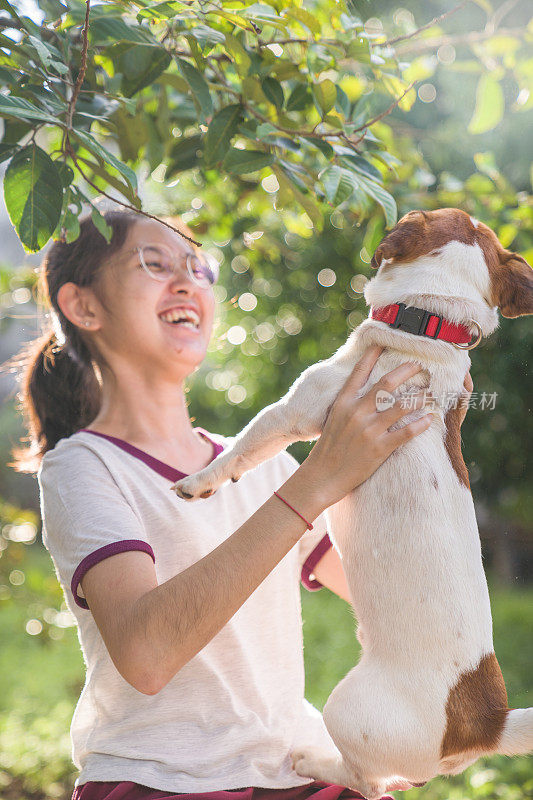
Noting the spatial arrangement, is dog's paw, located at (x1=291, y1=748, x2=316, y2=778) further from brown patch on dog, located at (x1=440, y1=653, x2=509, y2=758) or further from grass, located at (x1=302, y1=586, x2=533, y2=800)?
grass, located at (x1=302, y1=586, x2=533, y2=800)

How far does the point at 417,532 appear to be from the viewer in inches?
53.9

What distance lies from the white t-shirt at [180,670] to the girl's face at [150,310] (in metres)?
0.28

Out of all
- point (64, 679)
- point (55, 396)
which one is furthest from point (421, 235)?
point (64, 679)

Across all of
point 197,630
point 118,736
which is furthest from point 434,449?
point 118,736

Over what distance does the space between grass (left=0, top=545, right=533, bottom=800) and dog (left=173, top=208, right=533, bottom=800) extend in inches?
88.8

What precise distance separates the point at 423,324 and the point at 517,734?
800 millimetres

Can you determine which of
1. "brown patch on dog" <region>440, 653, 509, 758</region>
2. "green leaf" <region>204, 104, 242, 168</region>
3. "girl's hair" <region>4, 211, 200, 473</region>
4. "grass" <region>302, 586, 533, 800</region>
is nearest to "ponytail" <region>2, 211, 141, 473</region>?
"girl's hair" <region>4, 211, 200, 473</region>

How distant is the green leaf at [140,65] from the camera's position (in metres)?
1.56

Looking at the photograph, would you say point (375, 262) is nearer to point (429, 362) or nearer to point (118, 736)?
point (429, 362)

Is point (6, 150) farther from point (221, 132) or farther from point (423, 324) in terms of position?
point (423, 324)

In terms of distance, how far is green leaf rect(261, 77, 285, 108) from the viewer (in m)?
1.65

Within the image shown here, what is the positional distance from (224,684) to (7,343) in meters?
10.8

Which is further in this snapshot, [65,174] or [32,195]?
[65,174]

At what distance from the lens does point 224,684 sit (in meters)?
1.67
